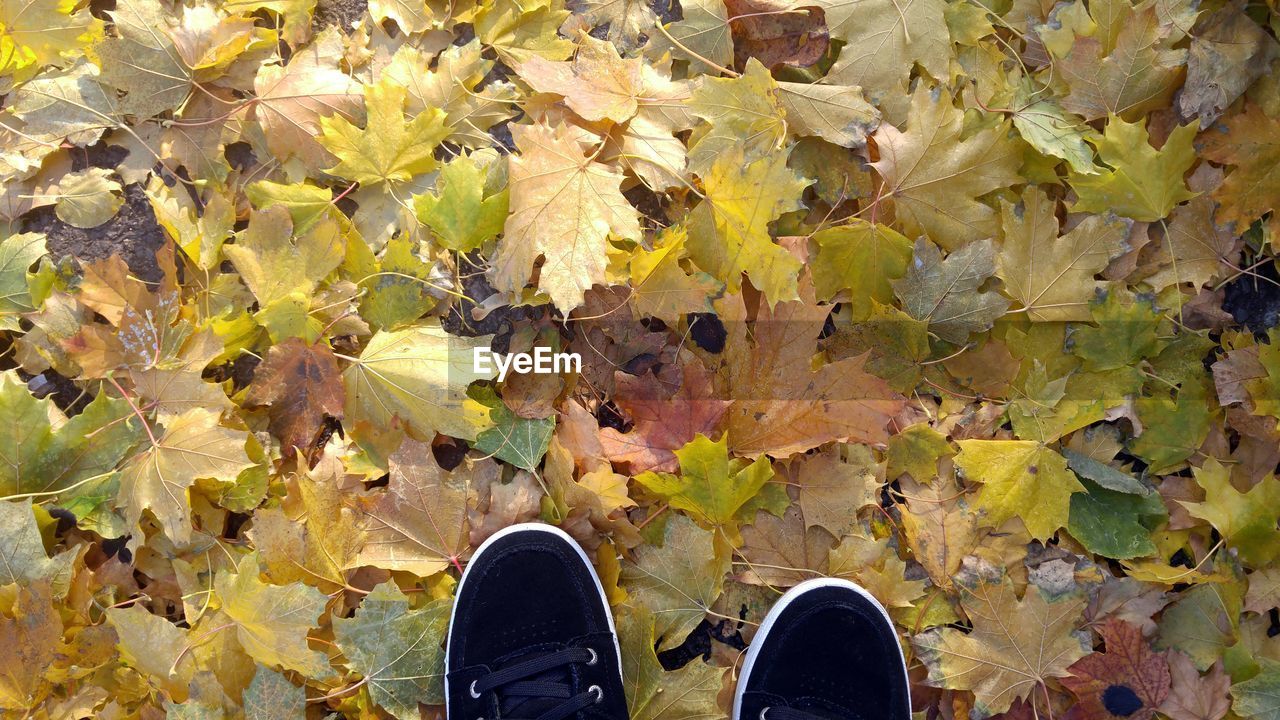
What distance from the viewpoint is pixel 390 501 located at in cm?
152

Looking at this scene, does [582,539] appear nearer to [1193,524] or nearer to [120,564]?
[120,564]

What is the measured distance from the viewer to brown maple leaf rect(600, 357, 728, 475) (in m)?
1.56

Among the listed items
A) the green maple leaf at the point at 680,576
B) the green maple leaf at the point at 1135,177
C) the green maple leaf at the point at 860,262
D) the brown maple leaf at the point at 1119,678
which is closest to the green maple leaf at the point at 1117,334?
the green maple leaf at the point at 1135,177

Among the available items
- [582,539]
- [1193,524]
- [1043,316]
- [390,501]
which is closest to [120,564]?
[390,501]

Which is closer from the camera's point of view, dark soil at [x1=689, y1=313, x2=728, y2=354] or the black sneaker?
the black sneaker

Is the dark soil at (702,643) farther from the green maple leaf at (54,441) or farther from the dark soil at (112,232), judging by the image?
the dark soil at (112,232)

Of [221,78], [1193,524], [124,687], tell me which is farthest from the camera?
[221,78]

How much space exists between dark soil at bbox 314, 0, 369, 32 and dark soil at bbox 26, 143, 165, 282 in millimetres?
539

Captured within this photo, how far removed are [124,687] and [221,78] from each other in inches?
50.9

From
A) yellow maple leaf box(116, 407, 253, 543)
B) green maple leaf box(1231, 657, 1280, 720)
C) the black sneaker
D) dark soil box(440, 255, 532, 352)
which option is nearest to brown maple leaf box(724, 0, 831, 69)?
dark soil box(440, 255, 532, 352)

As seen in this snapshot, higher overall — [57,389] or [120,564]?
[57,389]

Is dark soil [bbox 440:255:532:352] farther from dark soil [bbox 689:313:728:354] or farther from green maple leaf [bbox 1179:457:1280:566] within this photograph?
green maple leaf [bbox 1179:457:1280:566]
